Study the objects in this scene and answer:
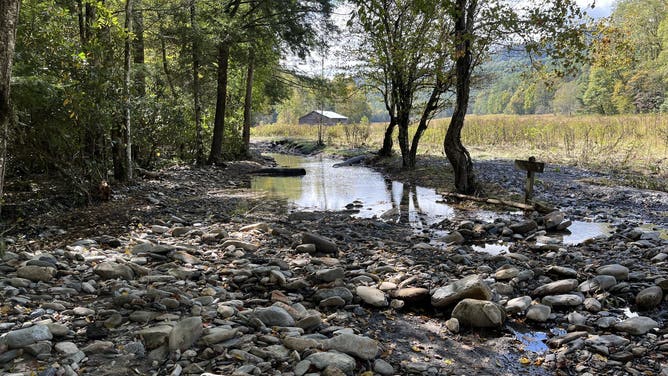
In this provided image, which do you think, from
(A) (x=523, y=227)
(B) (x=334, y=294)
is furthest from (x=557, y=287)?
(A) (x=523, y=227)

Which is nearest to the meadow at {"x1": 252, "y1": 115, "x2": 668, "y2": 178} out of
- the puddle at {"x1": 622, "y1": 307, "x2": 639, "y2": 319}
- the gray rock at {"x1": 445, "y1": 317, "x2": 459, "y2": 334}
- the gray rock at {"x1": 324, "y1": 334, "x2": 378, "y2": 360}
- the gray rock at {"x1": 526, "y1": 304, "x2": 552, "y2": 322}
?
the puddle at {"x1": 622, "y1": 307, "x2": 639, "y2": 319}

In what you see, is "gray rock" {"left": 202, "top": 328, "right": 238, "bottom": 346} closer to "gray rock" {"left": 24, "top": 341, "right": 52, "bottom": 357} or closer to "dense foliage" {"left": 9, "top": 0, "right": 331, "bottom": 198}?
"gray rock" {"left": 24, "top": 341, "right": 52, "bottom": 357}

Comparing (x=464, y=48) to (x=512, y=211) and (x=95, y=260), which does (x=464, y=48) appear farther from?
(x=95, y=260)

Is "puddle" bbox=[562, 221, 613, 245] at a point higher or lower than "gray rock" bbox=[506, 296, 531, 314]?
higher

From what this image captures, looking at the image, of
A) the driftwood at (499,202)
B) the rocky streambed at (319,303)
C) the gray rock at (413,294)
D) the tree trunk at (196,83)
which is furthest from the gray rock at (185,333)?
the tree trunk at (196,83)

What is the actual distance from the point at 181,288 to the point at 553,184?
10621mm

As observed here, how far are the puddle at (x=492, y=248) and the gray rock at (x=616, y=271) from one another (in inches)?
59.2

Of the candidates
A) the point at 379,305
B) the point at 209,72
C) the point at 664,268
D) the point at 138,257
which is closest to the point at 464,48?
the point at 664,268

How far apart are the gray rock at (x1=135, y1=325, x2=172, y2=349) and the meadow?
1388cm

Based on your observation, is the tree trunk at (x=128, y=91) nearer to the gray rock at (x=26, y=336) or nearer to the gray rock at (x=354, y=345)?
the gray rock at (x=26, y=336)

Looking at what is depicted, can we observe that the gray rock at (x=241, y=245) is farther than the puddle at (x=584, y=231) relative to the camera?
No

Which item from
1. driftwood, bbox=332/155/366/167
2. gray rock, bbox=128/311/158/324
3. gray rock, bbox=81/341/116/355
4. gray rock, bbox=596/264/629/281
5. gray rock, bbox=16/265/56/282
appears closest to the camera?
gray rock, bbox=81/341/116/355

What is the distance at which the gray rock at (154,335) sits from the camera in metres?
2.98

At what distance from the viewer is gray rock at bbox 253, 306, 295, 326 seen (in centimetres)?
354
